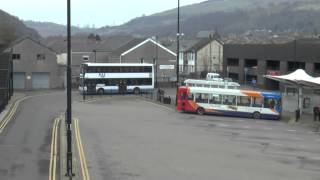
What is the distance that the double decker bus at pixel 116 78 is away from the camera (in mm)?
69875

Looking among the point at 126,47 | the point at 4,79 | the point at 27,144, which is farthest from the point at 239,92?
the point at 126,47

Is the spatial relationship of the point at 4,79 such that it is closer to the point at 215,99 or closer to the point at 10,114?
the point at 10,114

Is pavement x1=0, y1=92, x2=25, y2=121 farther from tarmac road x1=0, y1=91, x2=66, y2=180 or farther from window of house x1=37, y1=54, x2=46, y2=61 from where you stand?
window of house x1=37, y1=54, x2=46, y2=61

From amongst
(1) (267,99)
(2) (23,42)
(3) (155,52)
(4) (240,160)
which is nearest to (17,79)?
(2) (23,42)

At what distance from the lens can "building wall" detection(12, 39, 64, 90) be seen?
80312 mm

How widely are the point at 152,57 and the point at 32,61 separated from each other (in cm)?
2026

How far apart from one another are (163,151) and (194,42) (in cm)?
9935

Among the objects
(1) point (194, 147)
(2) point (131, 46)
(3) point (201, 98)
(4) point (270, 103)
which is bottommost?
(1) point (194, 147)

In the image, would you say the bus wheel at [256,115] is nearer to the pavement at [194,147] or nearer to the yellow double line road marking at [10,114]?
the pavement at [194,147]

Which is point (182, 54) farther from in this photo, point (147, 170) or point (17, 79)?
point (147, 170)

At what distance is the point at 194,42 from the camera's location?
412 ft

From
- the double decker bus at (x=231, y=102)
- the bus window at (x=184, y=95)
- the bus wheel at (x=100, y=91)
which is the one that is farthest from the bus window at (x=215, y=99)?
the bus wheel at (x=100, y=91)

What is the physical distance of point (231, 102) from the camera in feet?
160

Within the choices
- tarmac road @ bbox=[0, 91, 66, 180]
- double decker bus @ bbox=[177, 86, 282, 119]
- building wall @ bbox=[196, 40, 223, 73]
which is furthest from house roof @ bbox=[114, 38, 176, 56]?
double decker bus @ bbox=[177, 86, 282, 119]
